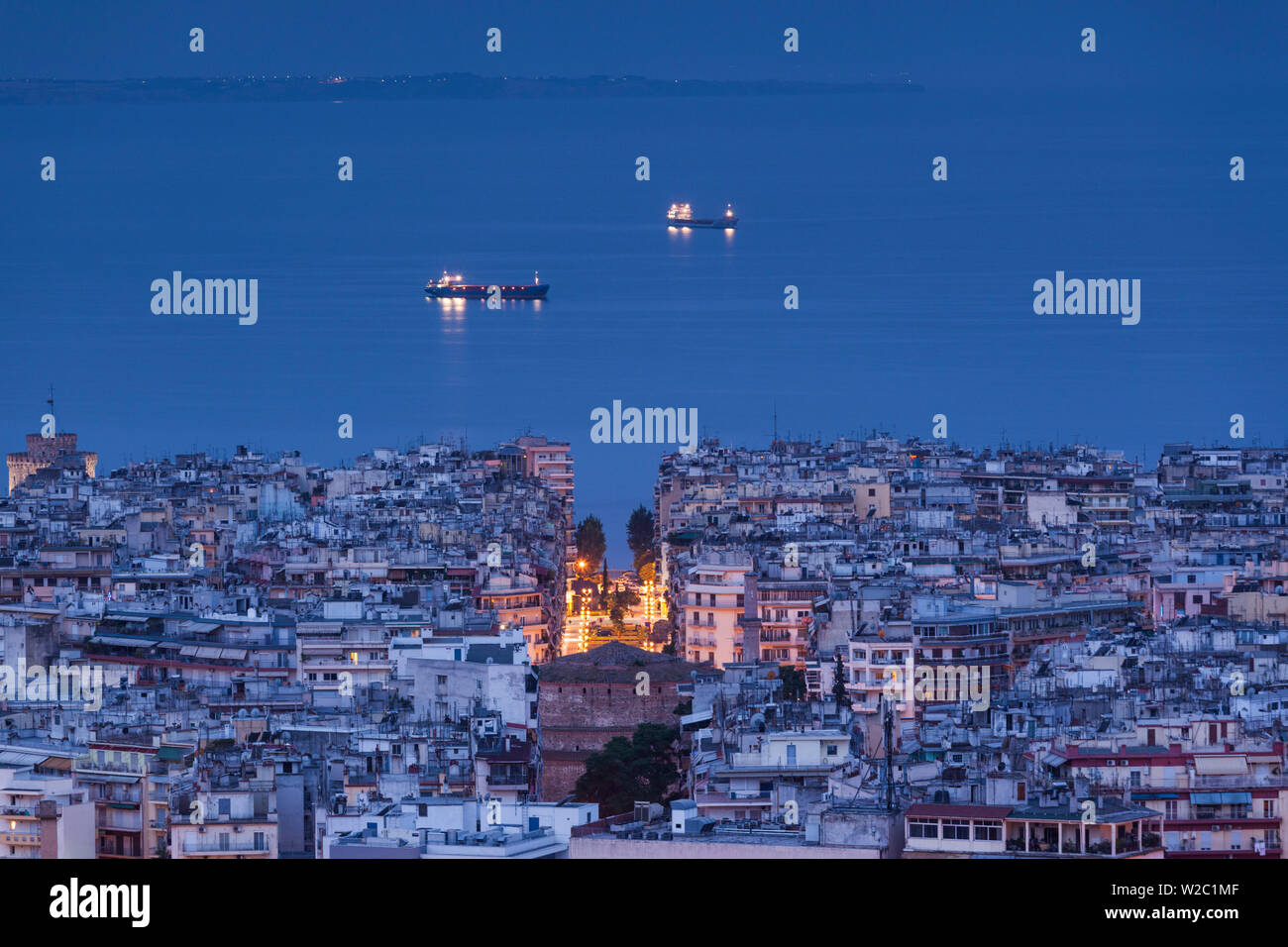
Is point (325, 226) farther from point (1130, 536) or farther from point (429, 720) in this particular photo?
point (429, 720)

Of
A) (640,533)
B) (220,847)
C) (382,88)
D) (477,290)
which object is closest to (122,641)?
(220,847)

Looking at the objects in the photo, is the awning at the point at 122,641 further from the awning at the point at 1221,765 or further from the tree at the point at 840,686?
the awning at the point at 1221,765

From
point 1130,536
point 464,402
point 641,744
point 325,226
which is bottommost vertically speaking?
point 641,744

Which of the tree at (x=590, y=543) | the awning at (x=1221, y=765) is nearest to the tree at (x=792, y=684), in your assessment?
the awning at (x=1221, y=765)

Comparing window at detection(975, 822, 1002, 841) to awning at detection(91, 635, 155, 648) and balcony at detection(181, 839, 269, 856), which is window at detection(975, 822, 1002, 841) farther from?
awning at detection(91, 635, 155, 648)

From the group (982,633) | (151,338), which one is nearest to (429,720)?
(982,633)

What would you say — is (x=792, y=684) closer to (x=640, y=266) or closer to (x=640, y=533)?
(x=640, y=533)
